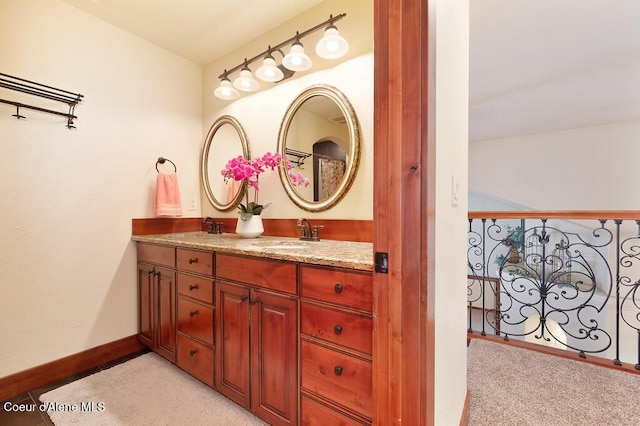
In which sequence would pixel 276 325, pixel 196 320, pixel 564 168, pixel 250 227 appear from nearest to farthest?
pixel 276 325, pixel 196 320, pixel 250 227, pixel 564 168

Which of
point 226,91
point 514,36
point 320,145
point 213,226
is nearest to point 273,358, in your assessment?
point 320,145

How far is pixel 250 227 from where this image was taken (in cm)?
206

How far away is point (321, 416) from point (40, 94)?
259cm

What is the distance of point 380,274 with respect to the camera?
878 mm

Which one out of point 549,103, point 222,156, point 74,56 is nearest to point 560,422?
point 222,156

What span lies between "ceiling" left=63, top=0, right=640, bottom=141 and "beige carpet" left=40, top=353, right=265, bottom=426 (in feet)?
8.63

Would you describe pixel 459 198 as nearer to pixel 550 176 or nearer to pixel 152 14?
pixel 152 14

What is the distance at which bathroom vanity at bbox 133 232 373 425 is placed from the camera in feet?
3.64

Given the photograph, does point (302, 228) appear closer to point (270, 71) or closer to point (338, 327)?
point (338, 327)

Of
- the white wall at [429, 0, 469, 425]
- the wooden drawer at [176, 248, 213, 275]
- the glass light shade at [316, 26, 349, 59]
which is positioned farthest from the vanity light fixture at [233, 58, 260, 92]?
the white wall at [429, 0, 469, 425]

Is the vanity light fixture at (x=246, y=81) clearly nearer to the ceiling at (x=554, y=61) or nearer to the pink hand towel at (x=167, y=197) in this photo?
the pink hand towel at (x=167, y=197)

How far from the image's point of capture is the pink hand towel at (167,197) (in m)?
2.34

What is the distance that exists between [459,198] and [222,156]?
212 centimetres

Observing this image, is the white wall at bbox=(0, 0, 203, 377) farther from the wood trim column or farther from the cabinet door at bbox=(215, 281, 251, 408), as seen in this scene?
the wood trim column
